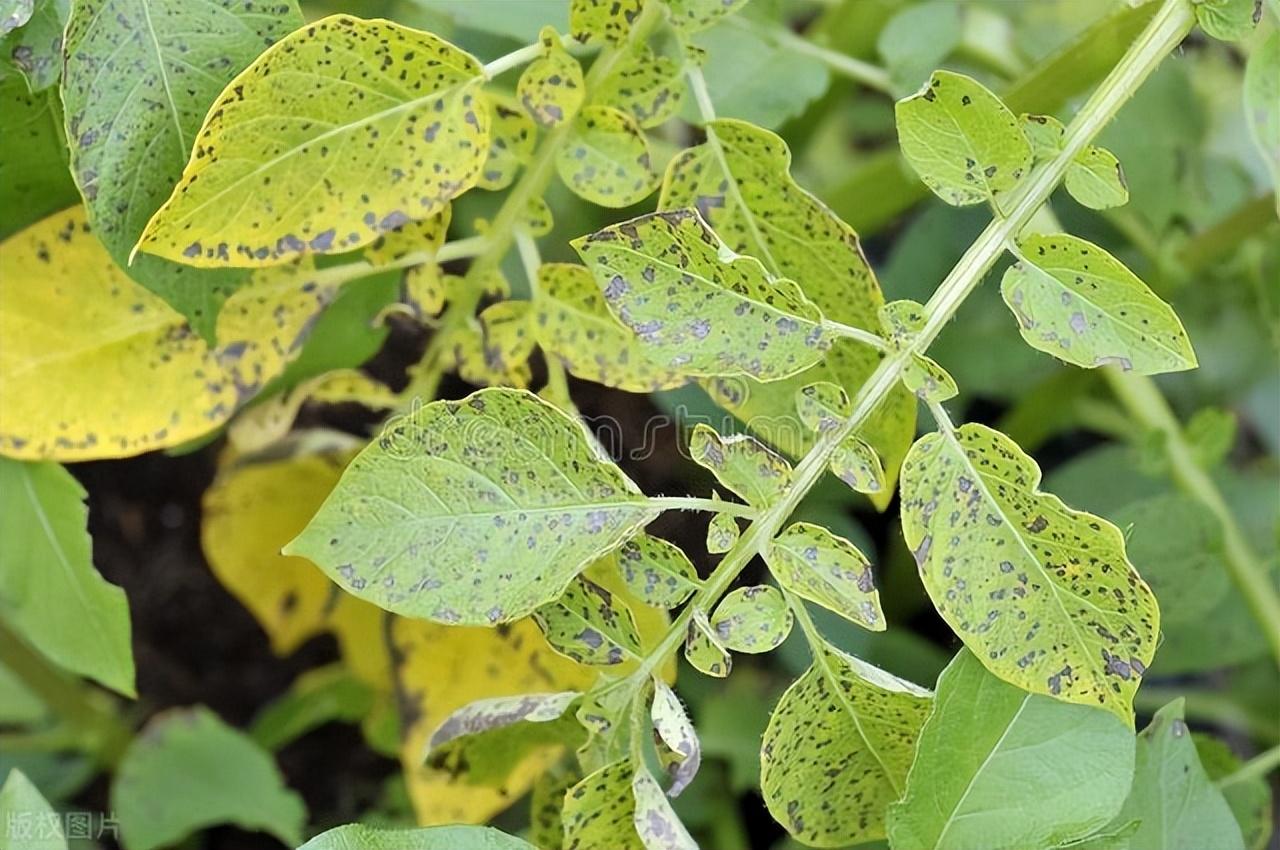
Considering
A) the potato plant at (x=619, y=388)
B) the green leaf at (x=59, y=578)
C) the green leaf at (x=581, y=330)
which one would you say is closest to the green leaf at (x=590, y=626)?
the potato plant at (x=619, y=388)

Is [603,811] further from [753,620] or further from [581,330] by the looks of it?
[581,330]

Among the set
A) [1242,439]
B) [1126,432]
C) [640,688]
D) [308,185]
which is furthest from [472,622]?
[1242,439]

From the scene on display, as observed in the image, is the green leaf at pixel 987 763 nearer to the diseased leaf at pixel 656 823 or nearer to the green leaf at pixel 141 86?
the diseased leaf at pixel 656 823

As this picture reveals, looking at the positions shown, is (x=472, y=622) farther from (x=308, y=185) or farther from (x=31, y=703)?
(x=31, y=703)

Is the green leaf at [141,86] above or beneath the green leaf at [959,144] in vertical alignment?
beneath

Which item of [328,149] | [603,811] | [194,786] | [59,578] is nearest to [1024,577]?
[603,811]
